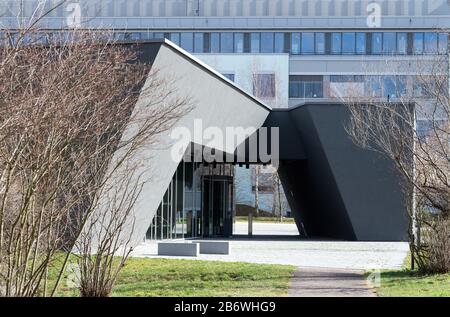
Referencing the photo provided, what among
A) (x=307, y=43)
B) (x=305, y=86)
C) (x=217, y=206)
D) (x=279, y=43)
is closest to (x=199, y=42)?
(x=279, y=43)

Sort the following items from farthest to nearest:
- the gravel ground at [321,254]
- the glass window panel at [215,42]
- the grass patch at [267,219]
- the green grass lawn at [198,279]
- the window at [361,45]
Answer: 1. the grass patch at [267,219]
2. the glass window panel at [215,42]
3. the window at [361,45]
4. the gravel ground at [321,254]
5. the green grass lawn at [198,279]

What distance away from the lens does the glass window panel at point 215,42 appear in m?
58.3

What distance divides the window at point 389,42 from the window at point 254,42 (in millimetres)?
9806

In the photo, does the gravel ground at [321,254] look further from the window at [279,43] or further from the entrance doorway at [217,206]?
the window at [279,43]

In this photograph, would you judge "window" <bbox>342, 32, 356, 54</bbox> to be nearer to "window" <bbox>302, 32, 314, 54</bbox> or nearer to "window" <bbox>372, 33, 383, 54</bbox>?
"window" <bbox>372, 33, 383, 54</bbox>

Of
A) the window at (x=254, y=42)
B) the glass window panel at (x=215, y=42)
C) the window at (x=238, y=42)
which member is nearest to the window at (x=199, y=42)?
the glass window panel at (x=215, y=42)

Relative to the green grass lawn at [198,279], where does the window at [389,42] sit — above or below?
above

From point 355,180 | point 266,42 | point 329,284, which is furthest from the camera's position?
point 266,42

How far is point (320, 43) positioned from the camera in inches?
2299

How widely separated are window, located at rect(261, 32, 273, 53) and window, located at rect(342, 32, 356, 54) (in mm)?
5710

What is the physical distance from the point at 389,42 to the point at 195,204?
2955 cm

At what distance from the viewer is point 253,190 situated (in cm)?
6431

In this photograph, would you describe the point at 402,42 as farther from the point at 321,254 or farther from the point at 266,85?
the point at 321,254
